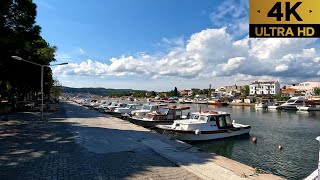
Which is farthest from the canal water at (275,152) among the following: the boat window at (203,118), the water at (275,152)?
the boat window at (203,118)

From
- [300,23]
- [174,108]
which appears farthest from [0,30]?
[300,23]

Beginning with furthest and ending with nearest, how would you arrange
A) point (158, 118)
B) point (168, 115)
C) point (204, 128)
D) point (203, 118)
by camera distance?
point (168, 115) → point (158, 118) → point (203, 118) → point (204, 128)

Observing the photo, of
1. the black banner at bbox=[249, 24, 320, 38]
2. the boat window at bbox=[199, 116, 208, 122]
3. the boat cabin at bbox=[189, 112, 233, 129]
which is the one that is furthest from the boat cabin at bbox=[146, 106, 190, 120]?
the black banner at bbox=[249, 24, 320, 38]

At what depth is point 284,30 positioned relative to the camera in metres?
7.79

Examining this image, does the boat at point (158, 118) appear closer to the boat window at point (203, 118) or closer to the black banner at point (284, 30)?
the boat window at point (203, 118)

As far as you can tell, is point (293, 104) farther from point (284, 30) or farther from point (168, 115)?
point (284, 30)

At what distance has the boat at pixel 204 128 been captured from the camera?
27797 mm

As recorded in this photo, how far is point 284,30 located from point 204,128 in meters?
21.7

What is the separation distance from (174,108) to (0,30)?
2115 centimetres

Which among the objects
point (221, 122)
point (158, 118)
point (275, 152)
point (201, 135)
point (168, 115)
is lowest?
point (275, 152)

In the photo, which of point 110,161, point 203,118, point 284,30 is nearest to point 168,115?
point 203,118

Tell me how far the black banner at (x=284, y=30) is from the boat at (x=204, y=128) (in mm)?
20215

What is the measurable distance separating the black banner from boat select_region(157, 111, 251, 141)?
20.2 m

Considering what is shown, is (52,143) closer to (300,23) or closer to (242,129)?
(300,23)
